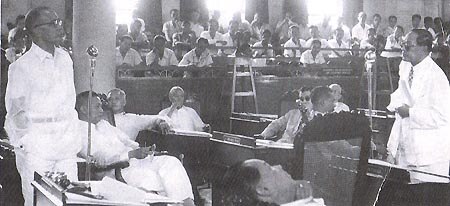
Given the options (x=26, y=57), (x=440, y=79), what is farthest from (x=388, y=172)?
(x=26, y=57)

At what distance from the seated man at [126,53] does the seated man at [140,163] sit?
4.22 metres

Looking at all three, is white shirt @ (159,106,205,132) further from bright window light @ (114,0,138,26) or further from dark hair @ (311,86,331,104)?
bright window light @ (114,0,138,26)

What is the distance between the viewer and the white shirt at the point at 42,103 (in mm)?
3611

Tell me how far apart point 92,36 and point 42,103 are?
228 centimetres

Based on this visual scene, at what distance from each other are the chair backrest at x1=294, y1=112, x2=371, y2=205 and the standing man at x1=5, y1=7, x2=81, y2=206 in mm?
1494

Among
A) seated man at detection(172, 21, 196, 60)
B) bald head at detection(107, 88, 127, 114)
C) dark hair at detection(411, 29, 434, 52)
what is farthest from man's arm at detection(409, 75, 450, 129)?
seated man at detection(172, 21, 196, 60)

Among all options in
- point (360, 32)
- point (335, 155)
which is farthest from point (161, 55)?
point (335, 155)

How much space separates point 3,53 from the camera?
739 cm

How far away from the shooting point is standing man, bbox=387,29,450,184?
420 cm

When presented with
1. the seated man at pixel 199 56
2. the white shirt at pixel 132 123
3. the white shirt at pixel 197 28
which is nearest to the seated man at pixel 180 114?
the white shirt at pixel 132 123

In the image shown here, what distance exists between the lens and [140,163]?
468 centimetres

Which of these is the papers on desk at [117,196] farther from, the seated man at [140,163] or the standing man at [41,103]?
the seated man at [140,163]

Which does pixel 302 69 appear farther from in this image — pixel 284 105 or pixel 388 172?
pixel 388 172

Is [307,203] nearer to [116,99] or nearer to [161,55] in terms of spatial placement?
[116,99]
